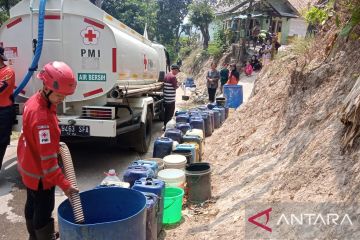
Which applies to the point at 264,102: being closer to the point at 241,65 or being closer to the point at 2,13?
the point at 2,13

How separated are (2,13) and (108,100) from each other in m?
12.4

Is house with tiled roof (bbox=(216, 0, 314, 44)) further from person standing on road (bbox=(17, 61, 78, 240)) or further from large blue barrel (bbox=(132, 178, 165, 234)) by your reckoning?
person standing on road (bbox=(17, 61, 78, 240))

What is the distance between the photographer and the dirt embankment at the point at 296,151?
11.1 feet

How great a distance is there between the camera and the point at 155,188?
371 cm

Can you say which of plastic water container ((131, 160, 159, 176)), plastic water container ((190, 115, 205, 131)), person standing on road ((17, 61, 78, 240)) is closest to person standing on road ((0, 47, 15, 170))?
plastic water container ((131, 160, 159, 176))

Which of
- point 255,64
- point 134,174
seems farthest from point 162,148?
point 255,64

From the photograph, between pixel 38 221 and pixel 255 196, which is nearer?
pixel 38 221

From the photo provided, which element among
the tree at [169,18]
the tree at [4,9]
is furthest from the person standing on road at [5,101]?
the tree at [169,18]

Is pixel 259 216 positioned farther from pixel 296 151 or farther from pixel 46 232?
pixel 46 232

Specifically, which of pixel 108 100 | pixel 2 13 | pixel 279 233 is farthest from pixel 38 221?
pixel 2 13

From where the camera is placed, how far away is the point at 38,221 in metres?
3.25

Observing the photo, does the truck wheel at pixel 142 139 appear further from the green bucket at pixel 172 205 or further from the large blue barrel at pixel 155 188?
the large blue barrel at pixel 155 188

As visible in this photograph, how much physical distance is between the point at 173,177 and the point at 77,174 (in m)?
2.24

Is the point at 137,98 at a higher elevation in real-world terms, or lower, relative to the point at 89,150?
higher
